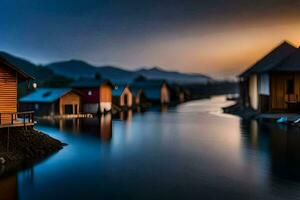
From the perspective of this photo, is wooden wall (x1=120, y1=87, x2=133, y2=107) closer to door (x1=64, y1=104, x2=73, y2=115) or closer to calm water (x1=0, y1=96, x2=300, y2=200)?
door (x1=64, y1=104, x2=73, y2=115)

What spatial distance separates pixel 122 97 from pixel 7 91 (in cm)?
3983

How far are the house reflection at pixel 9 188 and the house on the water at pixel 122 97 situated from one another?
41202 millimetres

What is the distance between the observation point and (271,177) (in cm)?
1359

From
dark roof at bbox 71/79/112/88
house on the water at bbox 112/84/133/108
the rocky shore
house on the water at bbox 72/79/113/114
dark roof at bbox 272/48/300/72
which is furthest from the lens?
house on the water at bbox 112/84/133/108

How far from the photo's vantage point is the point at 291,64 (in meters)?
34.5

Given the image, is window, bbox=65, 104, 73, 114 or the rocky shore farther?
window, bbox=65, 104, 73, 114

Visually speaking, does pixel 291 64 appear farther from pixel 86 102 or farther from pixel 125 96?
pixel 125 96

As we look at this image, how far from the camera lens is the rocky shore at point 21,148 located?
15.1 metres

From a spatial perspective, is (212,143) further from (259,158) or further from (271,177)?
(271,177)

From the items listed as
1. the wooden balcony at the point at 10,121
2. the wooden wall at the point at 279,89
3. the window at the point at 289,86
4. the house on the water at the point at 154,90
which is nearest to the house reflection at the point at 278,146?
the wooden wall at the point at 279,89

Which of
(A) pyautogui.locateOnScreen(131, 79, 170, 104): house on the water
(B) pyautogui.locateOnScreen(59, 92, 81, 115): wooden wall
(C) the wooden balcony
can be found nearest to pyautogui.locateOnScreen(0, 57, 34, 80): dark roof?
(C) the wooden balcony

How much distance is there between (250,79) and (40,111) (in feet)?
85.8

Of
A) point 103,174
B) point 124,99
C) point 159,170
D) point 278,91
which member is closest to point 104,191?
point 103,174

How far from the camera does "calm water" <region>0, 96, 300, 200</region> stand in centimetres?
1184
